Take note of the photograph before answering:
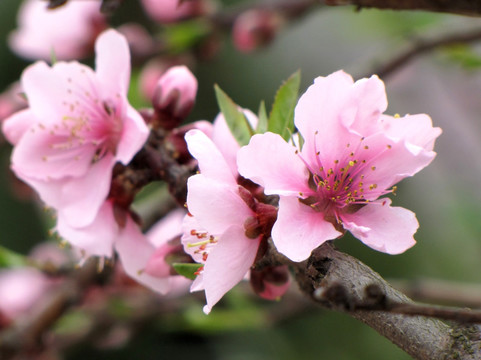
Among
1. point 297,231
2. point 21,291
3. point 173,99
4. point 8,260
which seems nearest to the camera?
point 297,231

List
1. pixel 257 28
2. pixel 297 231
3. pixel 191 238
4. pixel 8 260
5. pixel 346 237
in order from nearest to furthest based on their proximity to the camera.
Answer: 1. pixel 297 231
2. pixel 191 238
3. pixel 8 260
4. pixel 257 28
5. pixel 346 237

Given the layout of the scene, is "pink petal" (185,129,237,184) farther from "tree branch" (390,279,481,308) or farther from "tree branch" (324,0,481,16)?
"tree branch" (390,279,481,308)

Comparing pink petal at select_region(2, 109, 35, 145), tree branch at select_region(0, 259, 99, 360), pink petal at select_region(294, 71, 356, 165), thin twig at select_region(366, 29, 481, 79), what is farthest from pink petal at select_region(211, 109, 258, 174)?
thin twig at select_region(366, 29, 481, 79)

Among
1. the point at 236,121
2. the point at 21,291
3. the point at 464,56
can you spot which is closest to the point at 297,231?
the point at 236,121

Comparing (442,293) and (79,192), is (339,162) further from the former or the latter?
(442,293)

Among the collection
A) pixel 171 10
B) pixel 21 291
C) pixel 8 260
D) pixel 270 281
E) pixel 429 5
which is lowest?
pixel 21 291

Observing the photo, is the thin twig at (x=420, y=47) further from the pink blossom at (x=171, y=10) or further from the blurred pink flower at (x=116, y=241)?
the blurred pink flower at (x=116, y=241)
